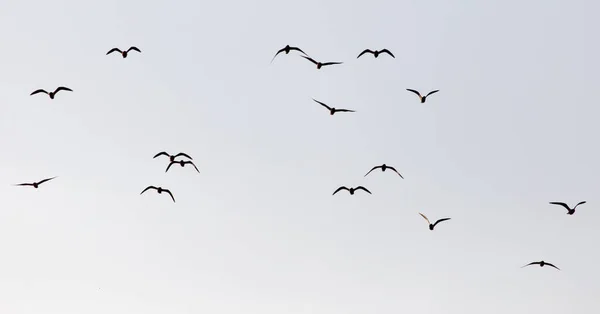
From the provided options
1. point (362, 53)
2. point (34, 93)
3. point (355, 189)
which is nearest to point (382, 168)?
point (355, 189)

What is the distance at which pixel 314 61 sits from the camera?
8769 cm

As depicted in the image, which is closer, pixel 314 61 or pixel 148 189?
pixel 314 61

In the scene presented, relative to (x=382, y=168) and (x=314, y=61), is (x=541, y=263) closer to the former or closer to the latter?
(x=382, y=168)

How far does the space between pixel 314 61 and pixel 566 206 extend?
23.3 metres

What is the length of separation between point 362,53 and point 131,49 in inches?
741

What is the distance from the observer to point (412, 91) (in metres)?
89.4

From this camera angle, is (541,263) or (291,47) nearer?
(291,47)

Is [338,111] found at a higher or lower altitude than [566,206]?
higher

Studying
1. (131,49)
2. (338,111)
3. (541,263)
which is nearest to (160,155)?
(131,49)

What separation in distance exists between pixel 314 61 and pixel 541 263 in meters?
25.5

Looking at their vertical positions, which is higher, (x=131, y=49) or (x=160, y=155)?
(x=131, y=49)

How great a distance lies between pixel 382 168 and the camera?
92750 millimetres

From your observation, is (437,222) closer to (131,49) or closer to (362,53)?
(362,53)

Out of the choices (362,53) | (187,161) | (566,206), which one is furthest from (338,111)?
(566,206)
